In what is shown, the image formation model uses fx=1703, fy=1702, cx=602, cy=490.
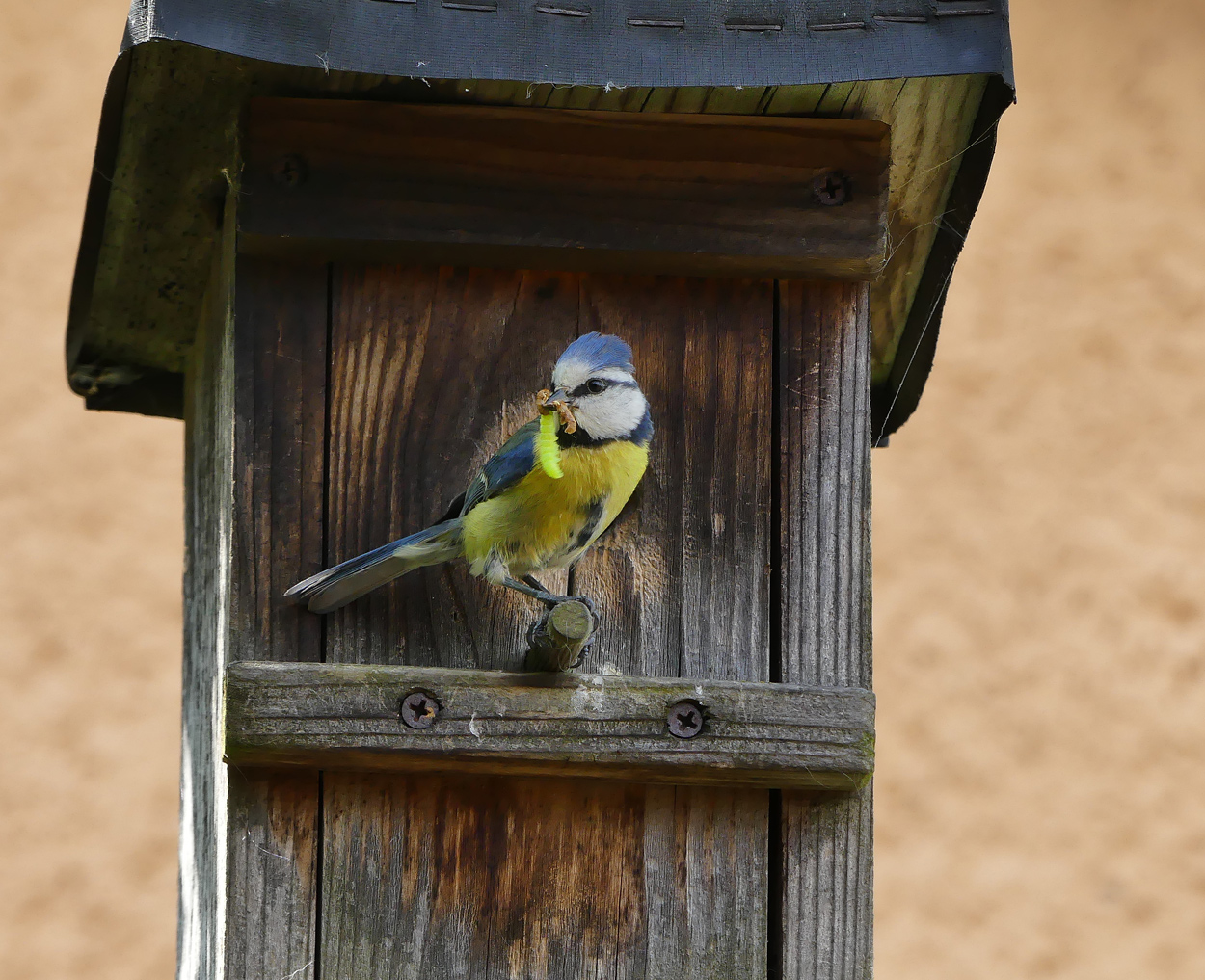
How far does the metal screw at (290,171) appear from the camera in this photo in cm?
203

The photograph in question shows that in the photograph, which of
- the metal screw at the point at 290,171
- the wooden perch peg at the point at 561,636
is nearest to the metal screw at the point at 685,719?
the wooden perch peg at the point at 561,636

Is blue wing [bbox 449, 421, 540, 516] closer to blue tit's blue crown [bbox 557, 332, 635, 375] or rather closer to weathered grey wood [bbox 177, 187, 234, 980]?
blue tit's blue crown [bbox 557, 332, 635, 375]

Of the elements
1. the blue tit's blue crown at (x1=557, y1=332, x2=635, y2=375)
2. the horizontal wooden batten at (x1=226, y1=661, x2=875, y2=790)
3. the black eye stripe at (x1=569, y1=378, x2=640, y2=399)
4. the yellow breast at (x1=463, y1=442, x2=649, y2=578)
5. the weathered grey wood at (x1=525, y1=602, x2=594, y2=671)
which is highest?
the blue tit's blue crown at (x1=557, y1=332, x2=635, y2=375)

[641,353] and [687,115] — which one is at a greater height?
[687,115]

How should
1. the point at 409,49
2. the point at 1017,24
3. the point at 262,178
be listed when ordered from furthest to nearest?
the point at 1017,24 → the point at 262,178 → the point at 409,49

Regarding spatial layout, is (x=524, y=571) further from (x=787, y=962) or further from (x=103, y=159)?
(x=103, y=159)

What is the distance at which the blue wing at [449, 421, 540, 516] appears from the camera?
195 centimetres

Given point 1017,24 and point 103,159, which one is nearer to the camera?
point 103,159

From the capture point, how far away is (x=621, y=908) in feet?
6.55

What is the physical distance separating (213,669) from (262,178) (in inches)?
28.3

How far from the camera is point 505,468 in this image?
6.44ft

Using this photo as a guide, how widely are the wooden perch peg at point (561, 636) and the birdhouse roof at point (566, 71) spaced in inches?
23.4

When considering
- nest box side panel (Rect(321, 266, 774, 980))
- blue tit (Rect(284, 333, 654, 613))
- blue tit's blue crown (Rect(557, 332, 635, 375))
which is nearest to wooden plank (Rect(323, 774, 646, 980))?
nest box side panel (Rect(321, 266, 774, 980))

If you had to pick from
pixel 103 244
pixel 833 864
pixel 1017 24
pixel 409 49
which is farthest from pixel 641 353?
→ pixel 1017 24
